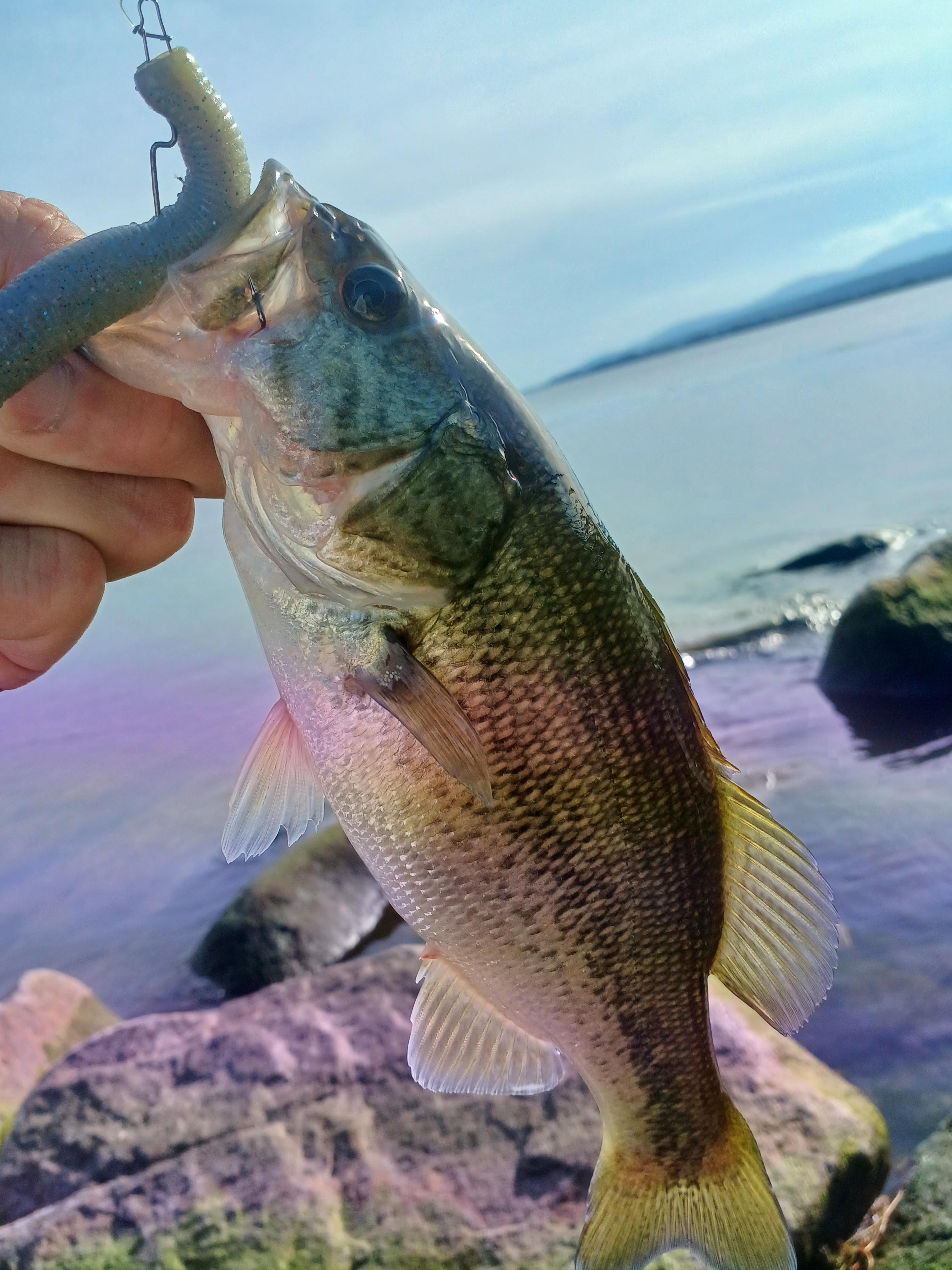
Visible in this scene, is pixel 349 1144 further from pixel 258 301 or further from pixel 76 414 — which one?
pixel 258 301

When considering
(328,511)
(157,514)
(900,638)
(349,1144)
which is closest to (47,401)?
(157,514)

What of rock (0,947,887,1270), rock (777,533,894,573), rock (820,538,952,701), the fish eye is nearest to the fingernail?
the fish eye

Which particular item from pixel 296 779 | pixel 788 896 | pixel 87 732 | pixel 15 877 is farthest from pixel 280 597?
pixel 87 732

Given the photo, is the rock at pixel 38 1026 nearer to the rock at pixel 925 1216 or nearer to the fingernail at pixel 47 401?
the rock at pixel 925 1216

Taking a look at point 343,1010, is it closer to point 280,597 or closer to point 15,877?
point 280,597

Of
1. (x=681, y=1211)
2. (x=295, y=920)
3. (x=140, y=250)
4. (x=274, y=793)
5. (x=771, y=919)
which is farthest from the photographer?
(x=295, y=920)
